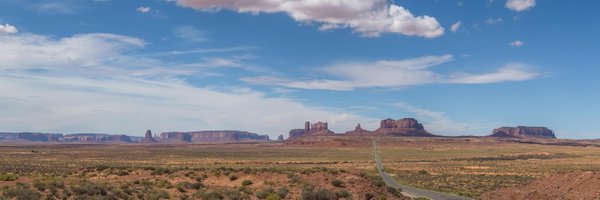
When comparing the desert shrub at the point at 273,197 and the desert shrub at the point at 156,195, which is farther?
the desert shrub at the point at 273,197

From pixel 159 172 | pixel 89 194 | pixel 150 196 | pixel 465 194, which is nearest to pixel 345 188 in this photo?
pixel 465 194

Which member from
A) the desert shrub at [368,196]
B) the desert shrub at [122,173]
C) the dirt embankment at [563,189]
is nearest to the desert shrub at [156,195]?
the desert shrub at [368,196]

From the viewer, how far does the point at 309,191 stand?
2975cm

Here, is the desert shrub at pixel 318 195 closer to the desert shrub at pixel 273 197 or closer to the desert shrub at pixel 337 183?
the desert shrub at pixel 273 197

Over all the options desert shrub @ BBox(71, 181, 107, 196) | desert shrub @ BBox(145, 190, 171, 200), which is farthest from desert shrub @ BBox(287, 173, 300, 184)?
desert shrub @ BBox(71, 181, 107, 196)

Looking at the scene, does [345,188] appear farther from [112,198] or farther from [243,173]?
[112,198]

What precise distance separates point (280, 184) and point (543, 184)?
18486mm

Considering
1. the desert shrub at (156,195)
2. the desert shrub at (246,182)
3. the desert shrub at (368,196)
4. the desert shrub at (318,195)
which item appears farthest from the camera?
the desert shrub at (246,182)

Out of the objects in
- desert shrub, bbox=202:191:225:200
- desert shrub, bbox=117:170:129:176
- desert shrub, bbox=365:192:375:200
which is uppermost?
desert shrub, bbox=117:170:129:176

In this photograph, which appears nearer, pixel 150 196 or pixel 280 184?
pixel 150 196

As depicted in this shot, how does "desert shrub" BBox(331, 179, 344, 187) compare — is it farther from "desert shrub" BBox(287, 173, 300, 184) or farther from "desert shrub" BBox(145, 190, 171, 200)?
"desert shrub" BBox(145, 190, 171, 200)

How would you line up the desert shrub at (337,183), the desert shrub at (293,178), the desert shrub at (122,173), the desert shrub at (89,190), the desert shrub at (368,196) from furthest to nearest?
the desert shrub at (122,173) < the desert shrub at (293,178) < the desert shrub at (337,183) < the desert shrub at (368,196) < the desert shrub at (89,190)

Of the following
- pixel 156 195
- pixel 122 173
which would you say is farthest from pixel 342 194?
pixel 122 173

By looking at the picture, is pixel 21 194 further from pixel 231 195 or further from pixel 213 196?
pixel 231 195
